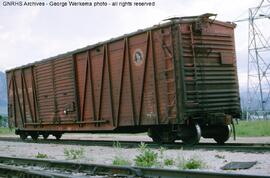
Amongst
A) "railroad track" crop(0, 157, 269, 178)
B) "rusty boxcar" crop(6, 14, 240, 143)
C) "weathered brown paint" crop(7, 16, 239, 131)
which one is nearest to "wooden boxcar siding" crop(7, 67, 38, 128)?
"weathered brown paint" crop(7, 16, 239, 131)

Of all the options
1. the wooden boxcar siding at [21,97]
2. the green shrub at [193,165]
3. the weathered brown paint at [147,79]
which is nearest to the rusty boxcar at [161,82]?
the weathered brown paint at [147,79]

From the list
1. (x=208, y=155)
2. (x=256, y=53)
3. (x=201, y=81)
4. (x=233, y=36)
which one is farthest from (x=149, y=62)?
(x=256, y=53)

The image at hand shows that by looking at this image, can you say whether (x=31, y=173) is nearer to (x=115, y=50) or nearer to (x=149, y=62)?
(x=149, y=62)

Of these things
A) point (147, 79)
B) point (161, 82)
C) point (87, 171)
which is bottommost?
point (87, 171)

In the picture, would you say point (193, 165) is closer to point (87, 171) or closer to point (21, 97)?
point (87, 171)

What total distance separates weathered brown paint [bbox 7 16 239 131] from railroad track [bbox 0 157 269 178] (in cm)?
443

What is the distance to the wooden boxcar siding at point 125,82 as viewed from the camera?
13594 millimetres

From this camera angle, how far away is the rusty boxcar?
13023mm

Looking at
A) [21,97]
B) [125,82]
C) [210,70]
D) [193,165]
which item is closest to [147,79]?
[125,82]

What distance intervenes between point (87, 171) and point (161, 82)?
5.50 meters

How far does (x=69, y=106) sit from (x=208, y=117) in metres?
6.76

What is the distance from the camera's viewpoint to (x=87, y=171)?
855cm

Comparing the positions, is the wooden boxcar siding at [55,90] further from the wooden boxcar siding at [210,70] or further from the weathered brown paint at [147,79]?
the wooden boxcar siding at [210,70]

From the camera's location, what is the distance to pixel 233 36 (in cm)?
1470
